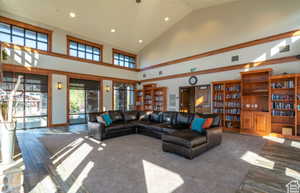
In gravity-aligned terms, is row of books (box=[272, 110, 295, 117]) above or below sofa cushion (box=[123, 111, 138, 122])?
above

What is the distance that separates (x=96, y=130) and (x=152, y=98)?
529 cm

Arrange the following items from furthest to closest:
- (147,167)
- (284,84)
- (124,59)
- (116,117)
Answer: (124,59) → (116,117) → (284,84) → (147,167)

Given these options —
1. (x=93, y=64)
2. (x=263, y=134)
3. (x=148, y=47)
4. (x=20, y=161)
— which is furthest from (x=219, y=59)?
(x=20, y=161)

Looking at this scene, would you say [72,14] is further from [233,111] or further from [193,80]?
[233,111]

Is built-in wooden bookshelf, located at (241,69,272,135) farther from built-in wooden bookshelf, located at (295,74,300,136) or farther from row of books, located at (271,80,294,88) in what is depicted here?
built-in wooden bookshelf, located at (295,74,300,136)

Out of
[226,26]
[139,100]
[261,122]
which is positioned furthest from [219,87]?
[139,100]

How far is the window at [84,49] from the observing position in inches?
307

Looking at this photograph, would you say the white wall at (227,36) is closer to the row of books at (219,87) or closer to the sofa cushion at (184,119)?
the row of books at (219,87)

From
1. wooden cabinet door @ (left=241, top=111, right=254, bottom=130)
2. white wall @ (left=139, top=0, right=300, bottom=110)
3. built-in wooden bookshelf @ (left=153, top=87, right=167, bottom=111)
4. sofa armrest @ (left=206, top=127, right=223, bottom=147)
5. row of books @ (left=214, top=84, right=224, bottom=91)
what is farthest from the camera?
built-in wooden bookshelf @ (left=153, top=87, right=167, bottom=111)

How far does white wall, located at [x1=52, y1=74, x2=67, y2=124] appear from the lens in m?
7.10

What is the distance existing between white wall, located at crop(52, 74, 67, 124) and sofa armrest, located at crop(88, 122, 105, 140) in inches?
133

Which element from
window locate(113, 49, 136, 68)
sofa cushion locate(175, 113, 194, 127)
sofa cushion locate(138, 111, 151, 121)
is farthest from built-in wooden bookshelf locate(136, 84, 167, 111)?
sofa cushion locate(175, 113, 194, 127)

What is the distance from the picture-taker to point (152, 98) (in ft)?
31.3

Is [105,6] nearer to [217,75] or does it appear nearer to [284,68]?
[217,75]
